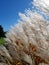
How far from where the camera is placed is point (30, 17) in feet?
11.9

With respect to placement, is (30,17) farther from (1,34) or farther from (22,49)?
(1,34)

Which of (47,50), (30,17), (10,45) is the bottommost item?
(47,50)

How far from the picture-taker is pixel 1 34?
153 feet

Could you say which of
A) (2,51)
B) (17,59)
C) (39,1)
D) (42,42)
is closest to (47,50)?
(42,42)

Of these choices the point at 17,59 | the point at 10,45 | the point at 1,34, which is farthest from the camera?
the point at 1,34

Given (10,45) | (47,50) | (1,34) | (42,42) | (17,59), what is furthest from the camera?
(1,34)

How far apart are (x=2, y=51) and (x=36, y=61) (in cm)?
61

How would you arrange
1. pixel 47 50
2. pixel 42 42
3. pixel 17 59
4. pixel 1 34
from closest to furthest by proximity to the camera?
pixel 47 50 → pixel 42 42 → pixel 17 59 → pixel 1 34

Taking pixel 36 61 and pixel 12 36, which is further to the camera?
pixel 12 36

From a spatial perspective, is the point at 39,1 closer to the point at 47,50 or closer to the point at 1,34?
the point at 47,50

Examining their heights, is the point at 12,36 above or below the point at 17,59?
above

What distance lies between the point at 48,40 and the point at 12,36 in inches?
29.0

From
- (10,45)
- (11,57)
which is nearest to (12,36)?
(10,45)

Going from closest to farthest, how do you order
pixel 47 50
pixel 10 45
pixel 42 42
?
pixel 47 50 < pixel 42 42 < pixel 10 45
